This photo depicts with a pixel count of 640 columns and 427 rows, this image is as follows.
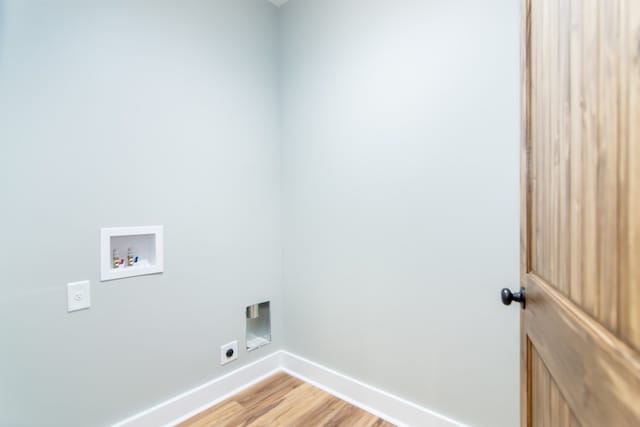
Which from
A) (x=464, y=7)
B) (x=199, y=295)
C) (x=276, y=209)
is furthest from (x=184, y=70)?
(x=464, y=7)

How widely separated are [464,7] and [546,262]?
4.15 ft

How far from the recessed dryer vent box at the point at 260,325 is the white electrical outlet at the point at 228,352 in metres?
0.15

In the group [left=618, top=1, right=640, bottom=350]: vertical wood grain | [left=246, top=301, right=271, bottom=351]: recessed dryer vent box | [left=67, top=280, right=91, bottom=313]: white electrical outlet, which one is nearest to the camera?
[left=618, top=1, right=640, bottom=350]: vertical wood grain

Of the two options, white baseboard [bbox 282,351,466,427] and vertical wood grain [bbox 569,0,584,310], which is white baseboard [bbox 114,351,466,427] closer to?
white baseboard [bbox 282,351,466,427]

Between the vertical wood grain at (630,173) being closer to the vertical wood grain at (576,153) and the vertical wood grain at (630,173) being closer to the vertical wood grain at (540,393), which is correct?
the vertical wood grain at (576,153)

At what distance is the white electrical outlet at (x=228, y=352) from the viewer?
1893 millimetres

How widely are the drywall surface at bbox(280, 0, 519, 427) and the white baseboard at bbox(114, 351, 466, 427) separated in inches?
2.5

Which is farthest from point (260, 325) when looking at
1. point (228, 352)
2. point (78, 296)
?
point (78, 296)

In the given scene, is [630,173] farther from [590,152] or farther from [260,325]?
[260,325]

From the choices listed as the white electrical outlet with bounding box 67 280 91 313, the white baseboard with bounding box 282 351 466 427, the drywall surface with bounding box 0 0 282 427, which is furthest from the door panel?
the white electrical outlet with bounding box 67 280 91 313

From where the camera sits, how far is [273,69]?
2197mm

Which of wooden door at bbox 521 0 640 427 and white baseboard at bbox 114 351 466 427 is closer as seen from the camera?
wooden door at bbox 521 0 640 427

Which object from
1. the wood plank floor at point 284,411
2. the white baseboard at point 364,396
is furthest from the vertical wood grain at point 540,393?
the wood plank floor at point 284,411

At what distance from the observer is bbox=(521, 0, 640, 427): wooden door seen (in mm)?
370
